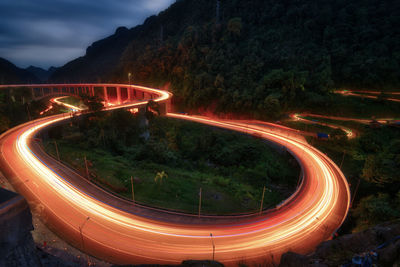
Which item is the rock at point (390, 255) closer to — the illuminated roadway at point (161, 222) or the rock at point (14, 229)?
the illuminated roadway at point (161, 222)

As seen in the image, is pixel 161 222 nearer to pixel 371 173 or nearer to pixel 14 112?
pixel 371 173

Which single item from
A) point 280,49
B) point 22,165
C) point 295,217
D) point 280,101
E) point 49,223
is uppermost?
point 280,49

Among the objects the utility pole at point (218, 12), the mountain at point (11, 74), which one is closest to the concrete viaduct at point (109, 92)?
the utility pole at point (218, 12)

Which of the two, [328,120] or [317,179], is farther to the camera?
[328,120]

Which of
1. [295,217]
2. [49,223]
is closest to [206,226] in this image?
[295,217]

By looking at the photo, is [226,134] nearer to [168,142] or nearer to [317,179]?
[168,142]

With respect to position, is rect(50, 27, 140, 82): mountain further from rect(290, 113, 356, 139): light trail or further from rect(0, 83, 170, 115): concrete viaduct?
rect(290, 113, 356, 139): light trail
